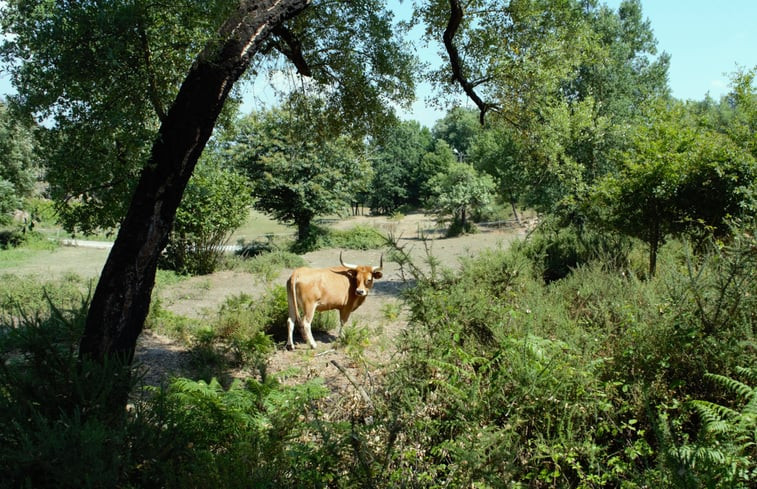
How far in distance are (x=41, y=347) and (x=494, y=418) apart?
3.19m

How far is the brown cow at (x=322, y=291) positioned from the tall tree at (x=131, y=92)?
10.7 ft

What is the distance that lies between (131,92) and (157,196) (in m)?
1.37

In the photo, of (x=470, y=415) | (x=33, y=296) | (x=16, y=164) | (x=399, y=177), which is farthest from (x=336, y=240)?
(x=399, y=177)

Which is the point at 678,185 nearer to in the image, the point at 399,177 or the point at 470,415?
the point at 470,415

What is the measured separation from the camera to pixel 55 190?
4.59 meters

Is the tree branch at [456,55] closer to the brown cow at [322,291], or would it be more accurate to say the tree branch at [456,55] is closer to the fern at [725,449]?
the brown cow at [322,291]

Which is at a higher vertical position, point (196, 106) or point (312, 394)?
Result: point (196, 106)

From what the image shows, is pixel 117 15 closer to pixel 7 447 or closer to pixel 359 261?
pixel 7 447

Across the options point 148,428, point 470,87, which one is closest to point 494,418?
point 148,428

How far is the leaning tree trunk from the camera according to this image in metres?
3.94

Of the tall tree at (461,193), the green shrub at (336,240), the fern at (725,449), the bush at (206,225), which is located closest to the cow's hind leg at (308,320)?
the fern at (725,449)

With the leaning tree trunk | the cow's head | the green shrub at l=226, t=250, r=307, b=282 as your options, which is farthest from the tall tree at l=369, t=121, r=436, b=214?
the leaning tree trunk

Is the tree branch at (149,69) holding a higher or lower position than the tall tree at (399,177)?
lower

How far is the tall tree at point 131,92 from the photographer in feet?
13.3
